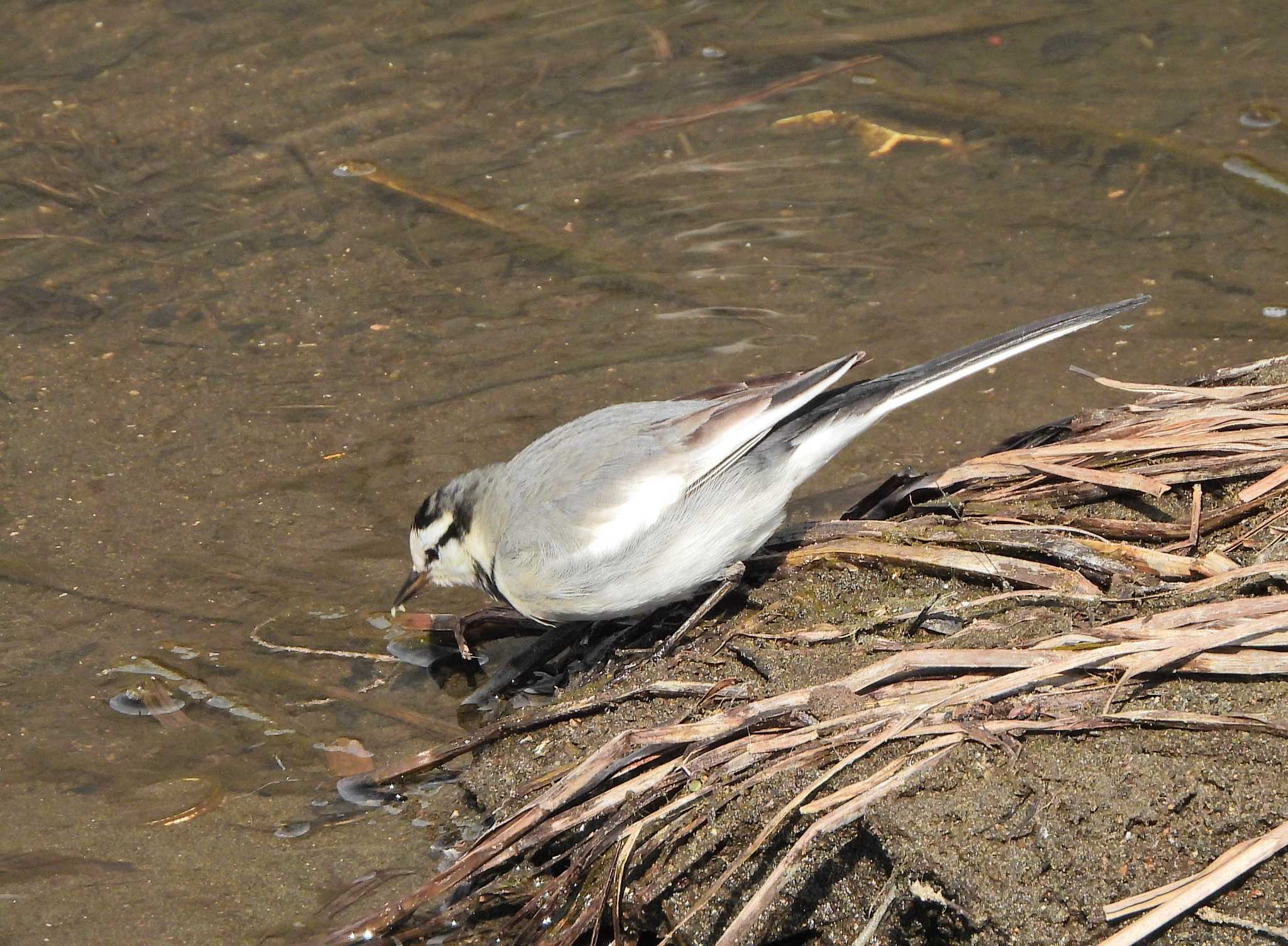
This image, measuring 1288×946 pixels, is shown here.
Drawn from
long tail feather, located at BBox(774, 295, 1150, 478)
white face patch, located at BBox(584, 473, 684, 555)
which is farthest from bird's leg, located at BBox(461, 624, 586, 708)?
long tail feather, located at BBox(774, 295, 1150, 478)

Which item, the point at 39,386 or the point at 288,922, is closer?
the point at 288,922

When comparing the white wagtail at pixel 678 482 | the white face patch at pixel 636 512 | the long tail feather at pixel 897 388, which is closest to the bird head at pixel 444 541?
the white wagtail at pixel 678 482

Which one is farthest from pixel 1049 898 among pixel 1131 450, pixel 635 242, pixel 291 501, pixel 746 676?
pixel 635 242

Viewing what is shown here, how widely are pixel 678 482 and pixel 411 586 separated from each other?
60.3 inches

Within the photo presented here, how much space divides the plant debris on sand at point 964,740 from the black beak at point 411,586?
1.16 m

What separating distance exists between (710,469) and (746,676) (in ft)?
2.69

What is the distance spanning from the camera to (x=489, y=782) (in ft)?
14.9

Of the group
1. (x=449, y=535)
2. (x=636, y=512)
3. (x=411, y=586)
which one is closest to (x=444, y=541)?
(x=449, y=535)

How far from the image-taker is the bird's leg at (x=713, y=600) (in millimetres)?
4840

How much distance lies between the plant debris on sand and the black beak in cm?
116

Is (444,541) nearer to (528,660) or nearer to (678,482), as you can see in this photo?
(528,660)

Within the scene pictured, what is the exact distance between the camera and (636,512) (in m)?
4.85

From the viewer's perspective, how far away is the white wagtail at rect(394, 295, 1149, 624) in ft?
15.7

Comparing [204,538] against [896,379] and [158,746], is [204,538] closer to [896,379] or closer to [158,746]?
[158,746]
